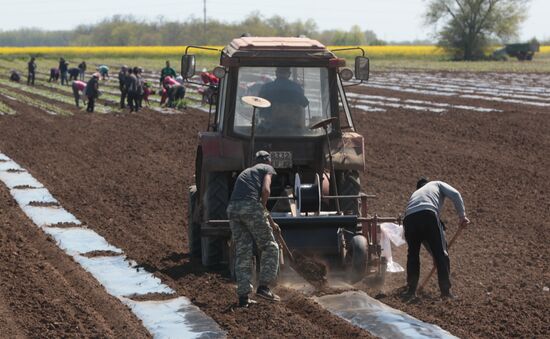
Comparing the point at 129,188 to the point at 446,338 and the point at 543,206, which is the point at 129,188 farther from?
the point at 446,338

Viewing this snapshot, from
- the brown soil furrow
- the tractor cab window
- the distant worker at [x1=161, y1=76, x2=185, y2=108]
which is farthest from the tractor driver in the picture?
the distant worker at [x1=161, y1=76, x2=185, y2=108]

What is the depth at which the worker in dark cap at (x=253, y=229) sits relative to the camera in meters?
9.46

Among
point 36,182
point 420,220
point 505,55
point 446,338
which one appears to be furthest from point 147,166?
point 505,55

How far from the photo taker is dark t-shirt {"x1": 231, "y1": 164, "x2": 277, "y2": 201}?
31.1 ft

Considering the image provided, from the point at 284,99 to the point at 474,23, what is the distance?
78.8m

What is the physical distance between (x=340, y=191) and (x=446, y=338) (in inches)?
116

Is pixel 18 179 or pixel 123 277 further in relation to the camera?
pixel 18 179

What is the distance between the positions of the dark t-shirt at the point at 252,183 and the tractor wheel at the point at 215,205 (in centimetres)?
106

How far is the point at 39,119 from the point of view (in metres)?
29.8

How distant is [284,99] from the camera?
427 inches

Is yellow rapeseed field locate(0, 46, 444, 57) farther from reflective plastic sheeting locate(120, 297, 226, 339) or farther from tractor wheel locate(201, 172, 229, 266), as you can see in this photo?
reflective plastic sheeting locate(120, 297, 226, 339)

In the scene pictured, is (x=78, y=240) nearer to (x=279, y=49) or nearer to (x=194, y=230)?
(x=194, y=230)

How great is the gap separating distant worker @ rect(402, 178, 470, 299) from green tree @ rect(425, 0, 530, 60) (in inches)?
2987

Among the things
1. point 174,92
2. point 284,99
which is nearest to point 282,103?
point 284,99
